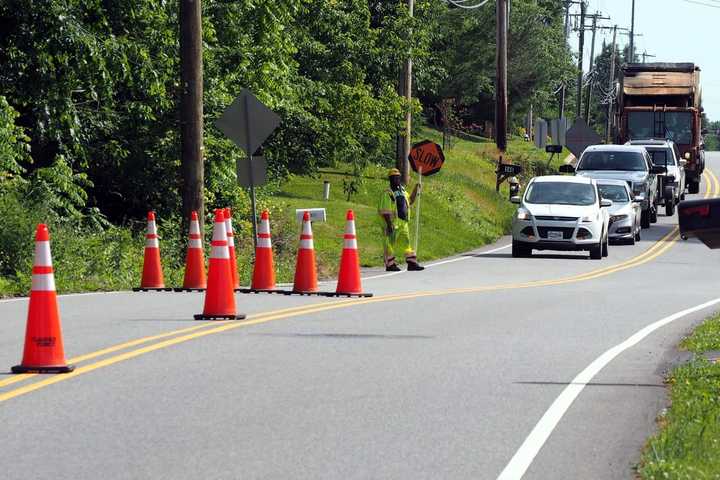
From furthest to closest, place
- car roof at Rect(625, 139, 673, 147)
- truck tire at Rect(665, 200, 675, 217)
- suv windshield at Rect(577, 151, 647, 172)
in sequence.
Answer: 1. truck tire at Rect(665, 200, 675, 217)
2. car roof at Rect(625, 139, 673, 147)
3. suv windshield at Rect(577, 151, 647, 172)

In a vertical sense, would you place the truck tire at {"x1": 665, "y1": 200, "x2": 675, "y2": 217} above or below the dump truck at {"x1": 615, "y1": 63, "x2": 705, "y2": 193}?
below

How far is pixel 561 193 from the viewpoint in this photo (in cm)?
3256

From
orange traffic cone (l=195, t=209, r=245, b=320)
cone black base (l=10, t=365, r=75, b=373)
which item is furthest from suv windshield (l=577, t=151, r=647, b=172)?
cone black base (l=10, t=365, r=75, b=373)

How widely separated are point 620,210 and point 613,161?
19.5 feet

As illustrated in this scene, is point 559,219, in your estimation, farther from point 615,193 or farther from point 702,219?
point 702,219

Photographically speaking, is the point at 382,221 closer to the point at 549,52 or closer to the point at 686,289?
the point at 686,289

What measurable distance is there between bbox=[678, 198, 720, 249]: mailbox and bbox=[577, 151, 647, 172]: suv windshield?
107 ft

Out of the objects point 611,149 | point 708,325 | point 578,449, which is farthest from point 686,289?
point 611,149

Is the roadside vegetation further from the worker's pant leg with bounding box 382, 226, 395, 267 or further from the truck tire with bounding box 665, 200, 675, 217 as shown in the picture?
the truck tire with bounding box 665, 200, 675, 217

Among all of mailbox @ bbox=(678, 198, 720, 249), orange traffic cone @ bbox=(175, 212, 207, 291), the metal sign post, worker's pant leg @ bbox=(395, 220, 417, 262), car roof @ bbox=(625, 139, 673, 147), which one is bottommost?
worker's pant leg @ bbox=(395, 220, 417, 262)

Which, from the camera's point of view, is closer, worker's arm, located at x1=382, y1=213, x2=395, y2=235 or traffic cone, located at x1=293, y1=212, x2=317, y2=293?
traffic cone, located at x1=293, y1=212, x2=317, y2=293

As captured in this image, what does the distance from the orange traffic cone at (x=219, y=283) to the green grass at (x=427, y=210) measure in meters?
10.8

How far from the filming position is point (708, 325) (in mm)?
15742

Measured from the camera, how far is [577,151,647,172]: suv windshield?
42000 mm
